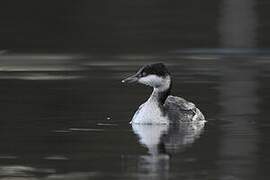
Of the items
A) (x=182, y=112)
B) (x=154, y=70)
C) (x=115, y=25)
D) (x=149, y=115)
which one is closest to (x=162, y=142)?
(x=149, y=115)

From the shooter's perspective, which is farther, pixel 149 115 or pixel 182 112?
pixel 182 112

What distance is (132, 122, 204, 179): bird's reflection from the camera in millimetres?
12528

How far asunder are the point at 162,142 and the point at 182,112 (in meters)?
2.10

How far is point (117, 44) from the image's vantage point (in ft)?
94.4

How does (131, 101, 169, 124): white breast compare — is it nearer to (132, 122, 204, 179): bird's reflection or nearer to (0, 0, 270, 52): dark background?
(132, 122, 204, 179): bird's reflection

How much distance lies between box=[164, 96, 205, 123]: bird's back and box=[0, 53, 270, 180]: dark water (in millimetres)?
199

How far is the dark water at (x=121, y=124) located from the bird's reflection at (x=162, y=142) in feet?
0.03

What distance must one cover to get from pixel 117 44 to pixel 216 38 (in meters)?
2.20

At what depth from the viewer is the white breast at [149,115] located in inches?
652

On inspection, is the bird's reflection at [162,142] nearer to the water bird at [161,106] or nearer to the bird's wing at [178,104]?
the water bird at [161,106]

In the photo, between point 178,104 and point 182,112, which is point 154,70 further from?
point 182,112

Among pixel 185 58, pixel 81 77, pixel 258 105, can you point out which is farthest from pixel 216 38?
pixel 258 105

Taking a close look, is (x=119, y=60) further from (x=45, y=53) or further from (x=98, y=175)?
(x=98, y=175)

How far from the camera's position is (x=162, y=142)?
48.4 ft
